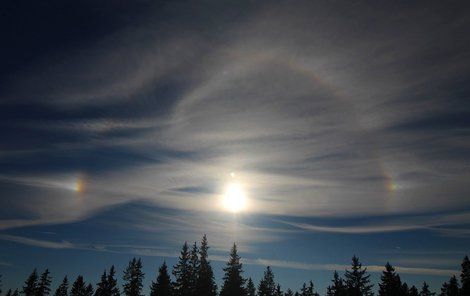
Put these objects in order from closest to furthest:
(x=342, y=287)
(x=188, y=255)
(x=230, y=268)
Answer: (x=230, y=268)
(x=188, y=255)
(x=342, y=287)

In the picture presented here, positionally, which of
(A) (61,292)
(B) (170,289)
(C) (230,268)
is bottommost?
(A) (61,292)

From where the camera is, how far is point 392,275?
51.2 metres

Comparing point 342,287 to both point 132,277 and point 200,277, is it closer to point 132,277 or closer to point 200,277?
point 200,277

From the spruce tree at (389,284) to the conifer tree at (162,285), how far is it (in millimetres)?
33615

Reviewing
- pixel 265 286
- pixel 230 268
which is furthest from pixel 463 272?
pixel 230 268

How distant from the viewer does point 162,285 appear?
6053 cm

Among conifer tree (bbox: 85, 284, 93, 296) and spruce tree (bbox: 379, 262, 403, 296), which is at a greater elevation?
spruce tree (bbox: 379, 262, 403, 296)

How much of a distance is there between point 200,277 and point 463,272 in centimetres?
5086

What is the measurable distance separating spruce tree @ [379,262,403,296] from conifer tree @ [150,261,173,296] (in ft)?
110

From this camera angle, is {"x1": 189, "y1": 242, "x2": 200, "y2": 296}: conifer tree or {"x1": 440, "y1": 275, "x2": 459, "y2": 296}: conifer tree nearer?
{"x1": 189, "y1": 242, "x2": 200, "y2": 296}: conifer tree

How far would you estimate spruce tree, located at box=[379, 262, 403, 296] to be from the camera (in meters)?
49.8

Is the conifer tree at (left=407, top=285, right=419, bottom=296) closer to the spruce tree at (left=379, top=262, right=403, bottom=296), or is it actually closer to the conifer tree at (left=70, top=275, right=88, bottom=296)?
the spruce tree at (left=379, top=262, right=403, bottom=296)

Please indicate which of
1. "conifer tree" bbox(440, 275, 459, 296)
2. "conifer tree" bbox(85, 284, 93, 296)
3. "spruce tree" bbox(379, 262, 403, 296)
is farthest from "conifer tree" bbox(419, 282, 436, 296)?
"conifer tree" bbox(85, 284, 93, 296)

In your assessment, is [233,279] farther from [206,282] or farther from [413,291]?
[413,291]
